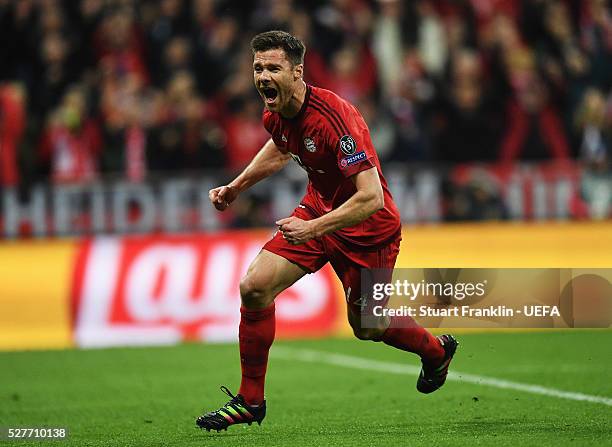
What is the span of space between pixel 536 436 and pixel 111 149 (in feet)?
28.4

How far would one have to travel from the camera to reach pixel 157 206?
1313 centimetres

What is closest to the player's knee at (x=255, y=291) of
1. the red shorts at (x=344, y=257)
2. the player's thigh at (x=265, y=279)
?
the player's thigh at (x=265, y=279)

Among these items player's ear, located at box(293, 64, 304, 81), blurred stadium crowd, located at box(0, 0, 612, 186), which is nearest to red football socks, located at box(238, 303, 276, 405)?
player's ear, located at box(293, 64, 304, 81)

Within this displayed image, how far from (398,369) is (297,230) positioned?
4.21m

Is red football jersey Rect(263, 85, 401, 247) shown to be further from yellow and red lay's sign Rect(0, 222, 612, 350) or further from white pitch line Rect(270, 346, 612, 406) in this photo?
yellow and red lay's sign Rect(0, 222, 612, 350)

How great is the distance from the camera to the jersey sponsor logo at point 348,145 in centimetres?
630

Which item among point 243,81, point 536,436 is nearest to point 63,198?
point 243,81

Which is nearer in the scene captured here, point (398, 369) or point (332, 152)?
point (332, 152)

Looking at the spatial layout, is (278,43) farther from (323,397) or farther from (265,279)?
(323,397)

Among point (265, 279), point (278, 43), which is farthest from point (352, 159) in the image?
point (265, 279)

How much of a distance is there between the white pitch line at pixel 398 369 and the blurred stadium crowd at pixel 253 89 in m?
3.17

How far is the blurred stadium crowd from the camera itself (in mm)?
13930

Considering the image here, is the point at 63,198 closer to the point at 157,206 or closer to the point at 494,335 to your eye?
the point at 157,206

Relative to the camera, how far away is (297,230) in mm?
6090
